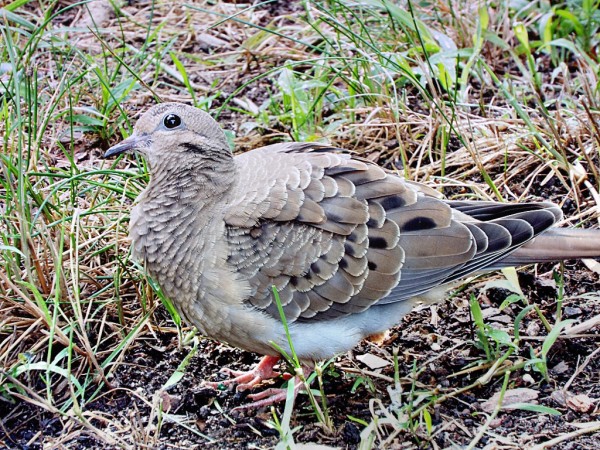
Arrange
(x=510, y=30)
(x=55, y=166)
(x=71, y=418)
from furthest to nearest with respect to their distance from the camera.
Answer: (x=510, y=30) < (x=55, y=166) < (x=71, y=418)

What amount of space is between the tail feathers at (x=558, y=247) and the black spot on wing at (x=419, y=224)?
320 millimetres

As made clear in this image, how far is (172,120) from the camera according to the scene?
12.0 ft

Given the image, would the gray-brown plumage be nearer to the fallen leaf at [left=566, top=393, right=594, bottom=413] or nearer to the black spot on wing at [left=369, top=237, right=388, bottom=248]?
the black spot on wing at [left=369, top=237, right=388, bottom=248]

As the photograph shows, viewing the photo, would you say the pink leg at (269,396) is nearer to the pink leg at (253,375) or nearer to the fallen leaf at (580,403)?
the pink leg at (253,375)

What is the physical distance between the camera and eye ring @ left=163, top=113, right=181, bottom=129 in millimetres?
3664

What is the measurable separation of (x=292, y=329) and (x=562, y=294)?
3.83ft

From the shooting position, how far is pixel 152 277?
3.60m

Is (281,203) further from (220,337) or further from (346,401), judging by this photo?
(346,401)

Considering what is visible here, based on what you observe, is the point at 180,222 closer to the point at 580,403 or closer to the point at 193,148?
the point at 193,148

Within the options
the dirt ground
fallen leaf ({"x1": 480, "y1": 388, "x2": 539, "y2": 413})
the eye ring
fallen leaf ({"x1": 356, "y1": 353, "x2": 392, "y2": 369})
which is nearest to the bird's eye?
the eye ring

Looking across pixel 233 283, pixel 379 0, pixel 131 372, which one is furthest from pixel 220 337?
pixel 379 0

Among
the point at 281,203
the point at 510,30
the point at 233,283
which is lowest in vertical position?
the point at 233,283

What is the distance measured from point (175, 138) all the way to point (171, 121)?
0.07 m

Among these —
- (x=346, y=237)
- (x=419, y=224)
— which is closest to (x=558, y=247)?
(x=419, y=224)
